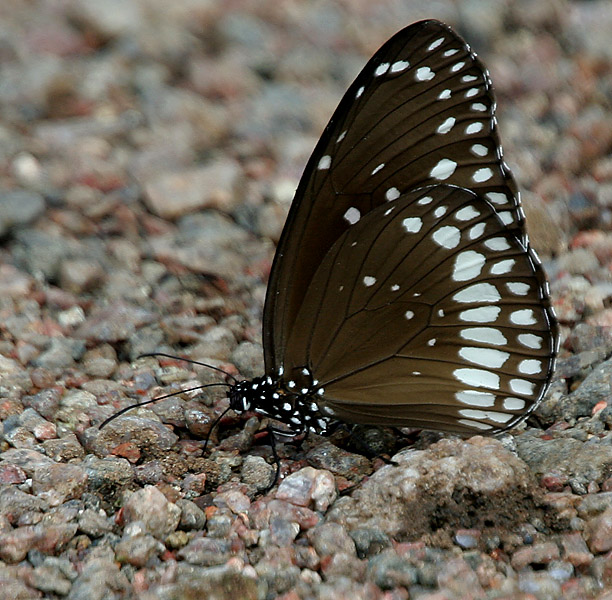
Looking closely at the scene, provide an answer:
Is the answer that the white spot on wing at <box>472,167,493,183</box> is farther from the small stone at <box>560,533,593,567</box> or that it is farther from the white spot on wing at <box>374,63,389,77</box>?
the small stone at <box>560,533,593,567</box>

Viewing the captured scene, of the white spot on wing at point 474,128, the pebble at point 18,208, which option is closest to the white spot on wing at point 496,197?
the white spot on wing at point 474,128

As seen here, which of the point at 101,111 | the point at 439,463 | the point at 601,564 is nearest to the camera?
the point at 601,564

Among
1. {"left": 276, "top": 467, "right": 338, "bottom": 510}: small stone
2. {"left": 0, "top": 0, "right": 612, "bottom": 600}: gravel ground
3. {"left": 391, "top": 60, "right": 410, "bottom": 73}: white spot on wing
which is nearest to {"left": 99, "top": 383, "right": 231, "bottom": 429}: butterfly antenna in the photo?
{"left": 0, "top": 0, "right": 612, "bottom": 600}: gravel ground

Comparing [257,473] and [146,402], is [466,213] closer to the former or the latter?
[257,473]

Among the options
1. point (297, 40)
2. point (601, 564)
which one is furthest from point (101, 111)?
point (601, 564)

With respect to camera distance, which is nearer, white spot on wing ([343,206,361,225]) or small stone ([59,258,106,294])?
white spot on wing ([343,206,361,225])

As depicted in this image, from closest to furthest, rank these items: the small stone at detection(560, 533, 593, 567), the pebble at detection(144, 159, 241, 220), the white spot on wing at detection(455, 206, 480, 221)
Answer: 1. the small stone at detection(560, 533, 593, 567)
2. the white spot on wing at detection(455, 206, 480, 221)
3. the pebble at detection(144, 159, 241, 220)

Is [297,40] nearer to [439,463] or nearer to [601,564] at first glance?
[439,463]

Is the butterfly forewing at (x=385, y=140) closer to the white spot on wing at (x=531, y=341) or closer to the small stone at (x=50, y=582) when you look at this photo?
the white spot on wing at (x=531, y=341)
